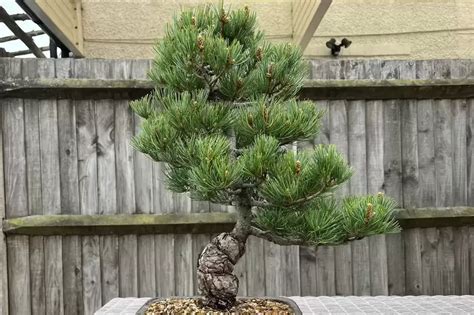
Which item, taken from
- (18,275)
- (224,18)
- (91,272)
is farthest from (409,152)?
(18,275)

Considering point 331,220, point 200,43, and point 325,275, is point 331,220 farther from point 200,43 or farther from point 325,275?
point 325,275

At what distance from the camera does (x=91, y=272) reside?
2.13 m

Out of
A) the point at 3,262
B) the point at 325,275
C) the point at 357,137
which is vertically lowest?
the point at 325,275

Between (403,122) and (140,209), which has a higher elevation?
(403,122)

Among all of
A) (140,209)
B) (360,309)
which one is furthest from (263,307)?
(140,209)

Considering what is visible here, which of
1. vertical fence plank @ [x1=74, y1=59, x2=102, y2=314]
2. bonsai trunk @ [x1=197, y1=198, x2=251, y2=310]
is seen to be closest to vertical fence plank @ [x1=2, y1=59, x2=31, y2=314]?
vertical fence plank @ [x1=74, y1=59, x2=102, y2=314]

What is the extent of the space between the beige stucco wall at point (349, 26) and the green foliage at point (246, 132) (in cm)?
178

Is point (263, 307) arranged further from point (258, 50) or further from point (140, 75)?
point (140, 75)

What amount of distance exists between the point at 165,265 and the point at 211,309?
960mm

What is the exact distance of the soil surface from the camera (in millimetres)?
1231

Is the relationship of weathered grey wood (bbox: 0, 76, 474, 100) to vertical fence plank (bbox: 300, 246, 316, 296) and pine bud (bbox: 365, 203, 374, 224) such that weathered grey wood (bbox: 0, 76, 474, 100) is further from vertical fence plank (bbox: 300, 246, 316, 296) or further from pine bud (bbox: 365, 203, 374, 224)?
pine bud (bbox: 365, 203, 374, 224)

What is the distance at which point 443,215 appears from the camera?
2.18 metres

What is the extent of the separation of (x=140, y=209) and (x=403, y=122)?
127cm

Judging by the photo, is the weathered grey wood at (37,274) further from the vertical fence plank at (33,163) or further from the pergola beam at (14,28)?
the pergola beam at (14,28)
